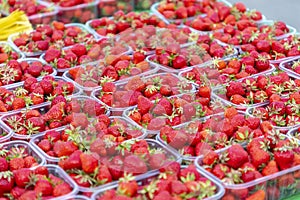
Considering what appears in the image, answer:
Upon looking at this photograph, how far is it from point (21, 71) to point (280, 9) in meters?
2.29

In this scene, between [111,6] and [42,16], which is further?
[111,6]

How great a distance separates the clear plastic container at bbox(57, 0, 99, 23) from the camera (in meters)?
4.02

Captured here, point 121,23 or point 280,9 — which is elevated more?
point 121,23

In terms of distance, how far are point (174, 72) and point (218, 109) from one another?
0.48 m

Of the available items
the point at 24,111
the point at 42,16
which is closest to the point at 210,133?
the point at 24,111

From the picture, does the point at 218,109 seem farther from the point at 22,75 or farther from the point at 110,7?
the point at 110,7

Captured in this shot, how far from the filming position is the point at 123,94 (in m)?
2.77

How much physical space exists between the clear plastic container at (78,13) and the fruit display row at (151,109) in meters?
0.28

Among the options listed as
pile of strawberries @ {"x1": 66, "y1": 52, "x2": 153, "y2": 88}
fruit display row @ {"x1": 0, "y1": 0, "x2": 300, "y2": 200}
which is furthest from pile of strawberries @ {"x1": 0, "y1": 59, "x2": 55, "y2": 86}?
pile of strawberries @ {"x1": 66, "y1": 52, "x2": 153, "y2": 88}

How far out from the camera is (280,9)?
467cm

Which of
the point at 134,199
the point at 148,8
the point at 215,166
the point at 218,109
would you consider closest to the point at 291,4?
the point at 148,8

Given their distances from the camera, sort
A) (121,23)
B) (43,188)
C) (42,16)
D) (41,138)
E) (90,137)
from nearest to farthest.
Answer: (43,188) → (90,137) → (41,138) → (121,23) → (42,16)

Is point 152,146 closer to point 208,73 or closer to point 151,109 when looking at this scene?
point 151,109

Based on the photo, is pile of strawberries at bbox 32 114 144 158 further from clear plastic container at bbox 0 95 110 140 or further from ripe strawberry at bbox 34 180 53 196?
ripe strawberry at bbox 34 180 53 196
